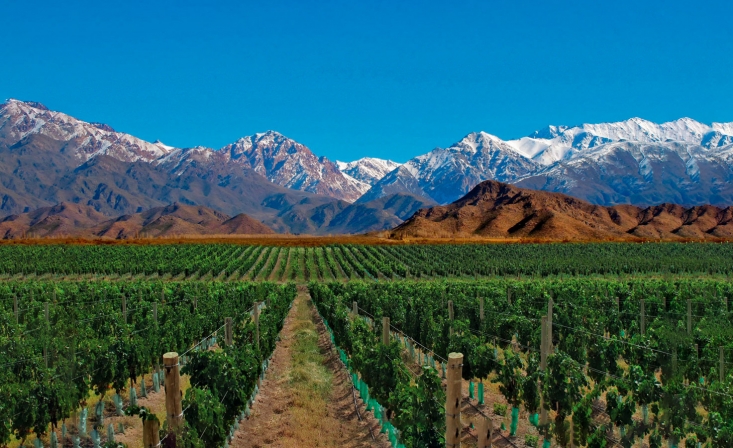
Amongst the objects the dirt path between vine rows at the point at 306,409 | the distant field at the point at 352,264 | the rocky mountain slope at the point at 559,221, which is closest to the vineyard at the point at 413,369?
the dirt path between vine rows at the point at 306,409

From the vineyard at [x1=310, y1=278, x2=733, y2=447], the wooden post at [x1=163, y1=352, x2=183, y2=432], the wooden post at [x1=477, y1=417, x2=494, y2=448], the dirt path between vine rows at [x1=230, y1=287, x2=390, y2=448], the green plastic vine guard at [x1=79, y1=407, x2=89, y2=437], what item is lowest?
the dirt path between vine rows at [x1=230, y1=287, x2=390, y2=448]

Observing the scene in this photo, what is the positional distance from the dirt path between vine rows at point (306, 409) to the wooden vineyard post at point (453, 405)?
4195 millimetres

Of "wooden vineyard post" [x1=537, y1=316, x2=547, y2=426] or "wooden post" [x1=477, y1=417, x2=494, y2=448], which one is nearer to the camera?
"wooden post" [x1=477, y1=417, x2=494, y2=448]

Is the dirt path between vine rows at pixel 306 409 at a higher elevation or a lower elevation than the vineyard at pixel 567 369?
lower

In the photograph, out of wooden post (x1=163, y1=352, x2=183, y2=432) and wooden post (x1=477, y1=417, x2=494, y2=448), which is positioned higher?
wooden post (x1=163, y1=352, x2=183, y2=432)

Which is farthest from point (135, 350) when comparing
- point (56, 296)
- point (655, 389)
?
point (56, 296)

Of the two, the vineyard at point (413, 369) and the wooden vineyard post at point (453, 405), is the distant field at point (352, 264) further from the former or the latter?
the wooden vineyard post at point (453, 405)

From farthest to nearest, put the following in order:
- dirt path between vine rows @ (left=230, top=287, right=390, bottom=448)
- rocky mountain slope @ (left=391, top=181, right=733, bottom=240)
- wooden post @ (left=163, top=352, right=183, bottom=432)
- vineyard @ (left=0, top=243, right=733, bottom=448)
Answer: rocky mountain slope @ (left=391, top=181, right=733, bottom=240), dirt path between vine rows @ (left=230, top=287, right=390, bottom=448), vineyard @ (left=0, top=243, right=733, bottom=448), wooden post @ (left=163, top=352, right=183, bottom=432)

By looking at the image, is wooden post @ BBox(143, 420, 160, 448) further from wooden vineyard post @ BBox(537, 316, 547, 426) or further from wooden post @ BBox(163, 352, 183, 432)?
wooden vineyard post @ BBox(537, 316, 547, 426)

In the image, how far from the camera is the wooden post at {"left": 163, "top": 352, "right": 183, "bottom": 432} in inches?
316

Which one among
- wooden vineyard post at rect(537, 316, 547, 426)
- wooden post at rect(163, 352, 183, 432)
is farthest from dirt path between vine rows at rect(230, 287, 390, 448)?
wooden post at rect(163, 352, 183, 432)

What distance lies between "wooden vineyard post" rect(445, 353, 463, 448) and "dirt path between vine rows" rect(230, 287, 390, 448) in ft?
13.8

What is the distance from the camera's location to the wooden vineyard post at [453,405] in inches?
331

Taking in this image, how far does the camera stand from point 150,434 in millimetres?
7211
